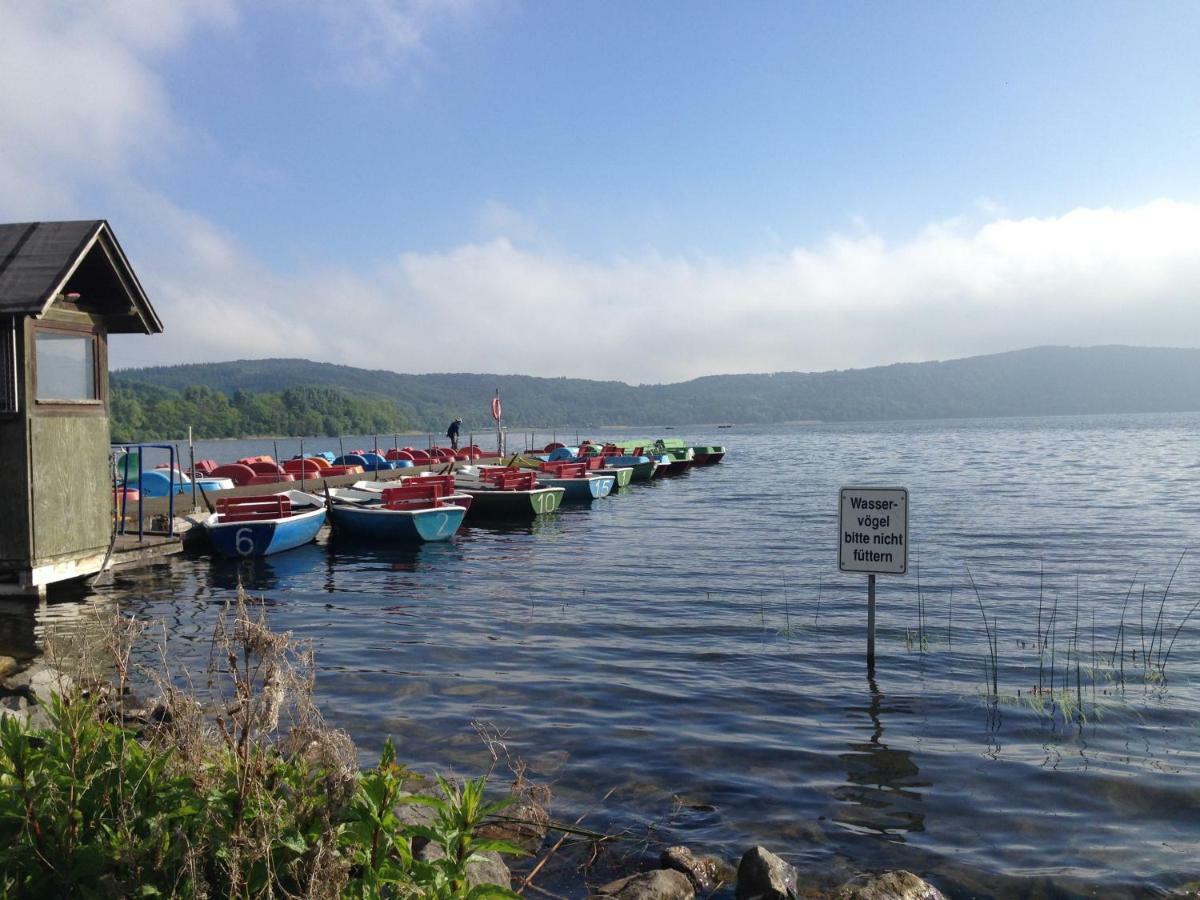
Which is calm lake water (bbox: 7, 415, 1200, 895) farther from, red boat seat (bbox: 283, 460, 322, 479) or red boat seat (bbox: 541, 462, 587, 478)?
red boat seat (bbox: 541, 462, 587, 478)

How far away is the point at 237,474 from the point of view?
33.8 meters

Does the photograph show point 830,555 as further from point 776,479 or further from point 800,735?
point 776,479

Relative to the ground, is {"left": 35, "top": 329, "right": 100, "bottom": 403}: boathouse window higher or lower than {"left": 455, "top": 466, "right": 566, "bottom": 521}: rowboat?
higher

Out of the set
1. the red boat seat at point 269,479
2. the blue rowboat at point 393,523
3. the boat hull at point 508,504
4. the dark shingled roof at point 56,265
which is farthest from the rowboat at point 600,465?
the dark shingled roof at point 56,265

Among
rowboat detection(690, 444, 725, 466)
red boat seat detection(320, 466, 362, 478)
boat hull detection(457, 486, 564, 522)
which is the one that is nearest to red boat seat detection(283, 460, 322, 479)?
red boat seat detection(320, 466, 362, 478)

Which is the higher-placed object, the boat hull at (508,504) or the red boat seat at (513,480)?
the red boat seat at (513,480)

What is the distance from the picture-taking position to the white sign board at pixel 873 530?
358 inches

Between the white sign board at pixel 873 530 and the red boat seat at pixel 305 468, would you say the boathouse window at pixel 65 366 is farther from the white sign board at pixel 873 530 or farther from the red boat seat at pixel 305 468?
the red boat seat at pixel 305 468

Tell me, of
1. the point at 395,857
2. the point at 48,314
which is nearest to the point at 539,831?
the point at 395,857

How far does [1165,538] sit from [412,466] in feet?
99.8

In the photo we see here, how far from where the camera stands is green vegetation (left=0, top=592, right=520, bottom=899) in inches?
138

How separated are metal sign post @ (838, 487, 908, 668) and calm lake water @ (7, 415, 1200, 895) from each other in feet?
4.59

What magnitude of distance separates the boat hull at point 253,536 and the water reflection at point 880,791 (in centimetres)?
1545

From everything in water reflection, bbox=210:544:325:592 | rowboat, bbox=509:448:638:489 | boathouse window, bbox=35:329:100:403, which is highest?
boathouse window, bbox=35:329:100:403
